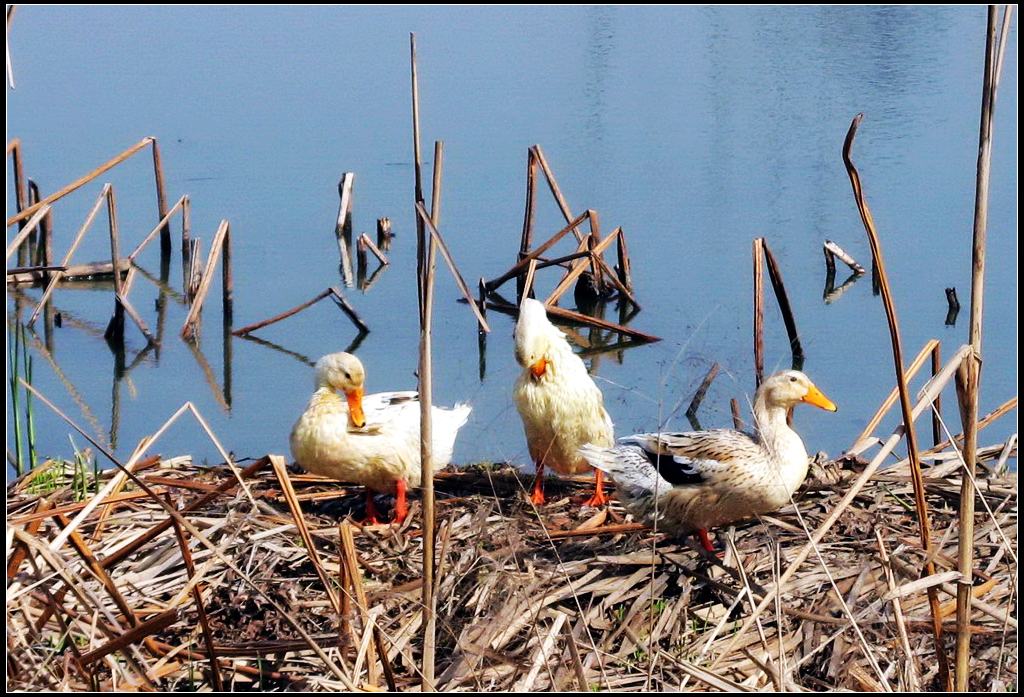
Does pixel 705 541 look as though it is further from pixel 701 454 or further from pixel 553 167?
pixel 553 167

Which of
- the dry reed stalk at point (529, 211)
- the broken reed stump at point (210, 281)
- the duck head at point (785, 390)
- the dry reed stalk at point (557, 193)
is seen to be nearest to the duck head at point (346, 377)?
the duck head at point (785, 390)

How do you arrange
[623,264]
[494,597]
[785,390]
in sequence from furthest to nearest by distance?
1. [623,264]
2. [785,390]
3. [494,597]

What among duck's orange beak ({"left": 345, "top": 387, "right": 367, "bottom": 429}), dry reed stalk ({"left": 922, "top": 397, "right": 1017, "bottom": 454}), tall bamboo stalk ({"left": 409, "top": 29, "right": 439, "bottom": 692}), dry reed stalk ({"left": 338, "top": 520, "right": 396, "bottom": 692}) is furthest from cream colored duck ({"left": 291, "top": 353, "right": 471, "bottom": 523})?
dry reed stalk ({"left": 922, "top": 397, "right": 1017, "bottom": 454})

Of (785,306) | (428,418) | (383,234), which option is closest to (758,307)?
(785,306)

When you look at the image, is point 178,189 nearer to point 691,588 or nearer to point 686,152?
point 686,152

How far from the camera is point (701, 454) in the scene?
16.1ft

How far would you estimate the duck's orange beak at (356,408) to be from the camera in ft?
17.7

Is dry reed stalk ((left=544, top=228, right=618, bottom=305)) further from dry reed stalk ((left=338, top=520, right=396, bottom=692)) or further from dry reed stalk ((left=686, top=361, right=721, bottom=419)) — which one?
dry reed stalk ((left=338, top=520, right=396, bottom=692))

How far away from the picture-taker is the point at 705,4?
73.5 feet

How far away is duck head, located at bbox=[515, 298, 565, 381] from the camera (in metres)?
5.81

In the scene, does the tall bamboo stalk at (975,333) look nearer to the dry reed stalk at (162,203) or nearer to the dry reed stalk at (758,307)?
the dry reed stalk at (758,307)

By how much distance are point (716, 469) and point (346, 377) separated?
5.58ft

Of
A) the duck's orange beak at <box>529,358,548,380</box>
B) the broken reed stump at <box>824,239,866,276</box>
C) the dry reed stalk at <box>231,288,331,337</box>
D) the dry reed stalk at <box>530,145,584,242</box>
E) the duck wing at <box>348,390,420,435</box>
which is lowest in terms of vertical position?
the dry reed stalk at <box>231,288,331,337</box>

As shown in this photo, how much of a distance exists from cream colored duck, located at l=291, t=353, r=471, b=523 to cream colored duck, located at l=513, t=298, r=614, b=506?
46 centimetres
